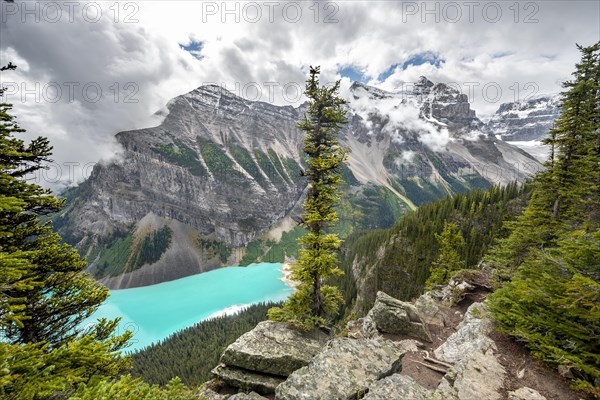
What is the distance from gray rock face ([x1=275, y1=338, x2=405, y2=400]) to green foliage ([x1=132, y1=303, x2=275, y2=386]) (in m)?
Result: 84.6

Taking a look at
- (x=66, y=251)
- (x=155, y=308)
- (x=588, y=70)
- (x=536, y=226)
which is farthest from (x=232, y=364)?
(x=155, y=308)

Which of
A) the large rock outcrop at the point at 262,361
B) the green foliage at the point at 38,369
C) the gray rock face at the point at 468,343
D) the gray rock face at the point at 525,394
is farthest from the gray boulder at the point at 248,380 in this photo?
the gray rock face at the point at 525,394

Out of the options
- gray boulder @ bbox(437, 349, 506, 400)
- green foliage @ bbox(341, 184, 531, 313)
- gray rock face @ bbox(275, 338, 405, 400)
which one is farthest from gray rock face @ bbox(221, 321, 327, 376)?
green foliage @ bbox(341, 184, 531, 313)

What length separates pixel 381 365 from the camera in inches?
398

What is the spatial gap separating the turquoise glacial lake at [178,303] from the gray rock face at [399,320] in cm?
13571

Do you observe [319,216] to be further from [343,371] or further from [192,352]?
[192,352]

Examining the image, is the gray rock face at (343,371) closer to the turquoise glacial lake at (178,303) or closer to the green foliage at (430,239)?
the green foliage at (430,239)

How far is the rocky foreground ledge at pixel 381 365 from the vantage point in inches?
338

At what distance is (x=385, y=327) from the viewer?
54.1 feet

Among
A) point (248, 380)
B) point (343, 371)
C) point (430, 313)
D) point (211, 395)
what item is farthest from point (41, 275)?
point (430, 313)

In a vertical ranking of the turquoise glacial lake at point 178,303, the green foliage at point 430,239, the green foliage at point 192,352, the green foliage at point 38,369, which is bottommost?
the turquoise glacial lake at point 178,303

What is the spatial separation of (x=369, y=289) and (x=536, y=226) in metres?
70.3

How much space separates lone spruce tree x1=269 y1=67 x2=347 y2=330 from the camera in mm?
16094

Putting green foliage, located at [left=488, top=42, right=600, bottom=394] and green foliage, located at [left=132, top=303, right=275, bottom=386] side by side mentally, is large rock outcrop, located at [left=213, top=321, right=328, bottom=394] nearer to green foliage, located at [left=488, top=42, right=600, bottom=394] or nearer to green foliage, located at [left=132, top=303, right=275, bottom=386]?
green foliage, located at [left=488, top=42, right=600, bottom=394]
